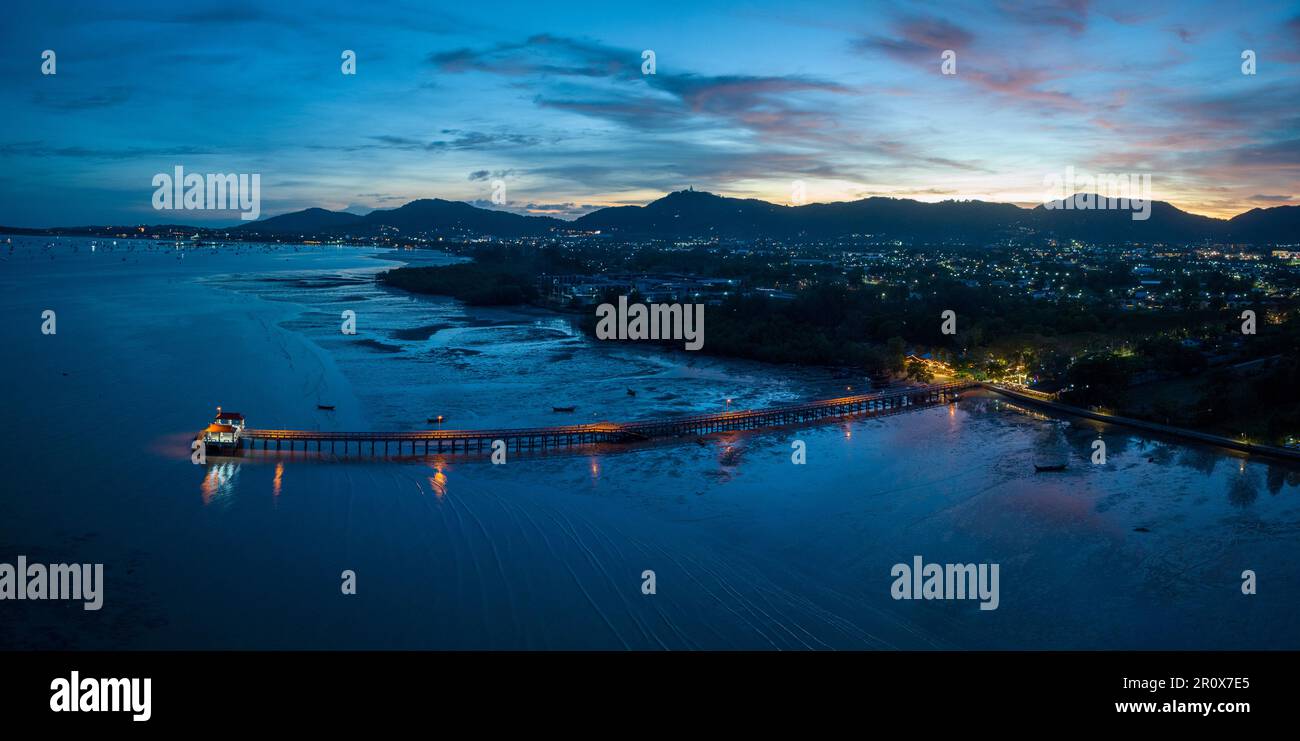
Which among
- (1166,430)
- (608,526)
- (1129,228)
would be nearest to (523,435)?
(608,526)

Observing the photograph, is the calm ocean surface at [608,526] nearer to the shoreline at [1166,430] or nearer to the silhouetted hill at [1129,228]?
the shoreline at [1166,430]

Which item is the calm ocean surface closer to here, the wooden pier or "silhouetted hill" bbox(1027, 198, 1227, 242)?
the wooden pier

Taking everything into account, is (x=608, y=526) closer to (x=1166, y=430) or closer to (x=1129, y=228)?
(x=1166, y=430)

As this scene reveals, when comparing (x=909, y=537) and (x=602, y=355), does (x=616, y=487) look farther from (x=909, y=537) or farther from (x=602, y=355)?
(x=602, y=355)

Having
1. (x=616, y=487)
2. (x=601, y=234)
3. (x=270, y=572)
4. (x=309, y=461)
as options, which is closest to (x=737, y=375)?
(x=616, y=487)

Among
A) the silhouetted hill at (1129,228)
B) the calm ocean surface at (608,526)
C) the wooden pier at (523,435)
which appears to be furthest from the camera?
the silhouetted hill at (1129,228)

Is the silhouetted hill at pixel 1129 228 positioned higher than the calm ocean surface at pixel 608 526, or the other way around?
the silhouetted hill at pixel 1129 228

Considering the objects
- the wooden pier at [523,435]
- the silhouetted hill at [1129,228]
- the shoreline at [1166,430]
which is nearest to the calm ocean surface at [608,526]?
the shoreline at [1166,430]
